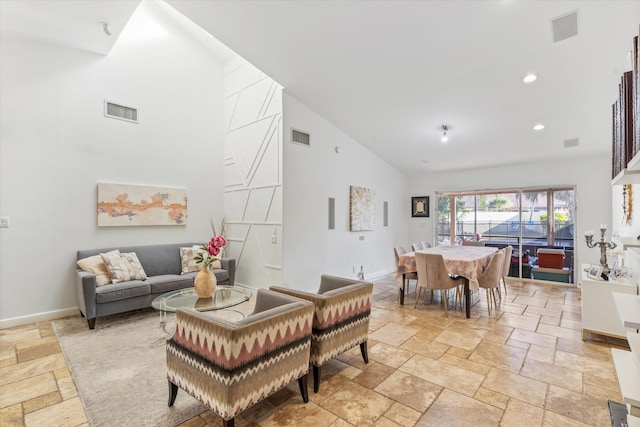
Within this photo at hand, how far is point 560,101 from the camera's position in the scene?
422 cm

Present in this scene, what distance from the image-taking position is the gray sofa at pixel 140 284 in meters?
3.77

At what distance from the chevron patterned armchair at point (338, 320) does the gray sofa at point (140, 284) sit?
2343mm

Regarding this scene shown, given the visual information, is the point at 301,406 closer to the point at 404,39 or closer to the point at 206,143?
the point at 404,39

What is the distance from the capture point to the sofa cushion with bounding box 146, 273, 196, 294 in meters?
4.29

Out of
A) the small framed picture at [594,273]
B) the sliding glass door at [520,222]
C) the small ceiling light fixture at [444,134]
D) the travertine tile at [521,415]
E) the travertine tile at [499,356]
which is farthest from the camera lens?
the sliding glass door at [520,222]

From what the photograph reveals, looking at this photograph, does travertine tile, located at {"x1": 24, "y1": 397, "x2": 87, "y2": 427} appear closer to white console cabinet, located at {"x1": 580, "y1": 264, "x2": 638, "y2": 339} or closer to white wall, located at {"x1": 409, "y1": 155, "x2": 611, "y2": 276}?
white console cabinet, located at {"x1": 580, "y1": 264, "x2": 638, "y2": 339}

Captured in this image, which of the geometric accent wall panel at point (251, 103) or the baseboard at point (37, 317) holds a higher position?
the geometric accent wall panel at point (251, 103)

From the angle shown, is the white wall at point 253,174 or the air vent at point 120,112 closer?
the air vent at point 120,112

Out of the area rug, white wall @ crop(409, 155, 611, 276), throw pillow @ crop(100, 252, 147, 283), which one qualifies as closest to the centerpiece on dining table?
the area rug

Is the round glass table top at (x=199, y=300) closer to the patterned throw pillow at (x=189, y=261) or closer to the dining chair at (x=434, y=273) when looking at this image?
the patterned throw pillow at (x=189, y=261)

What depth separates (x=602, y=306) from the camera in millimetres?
3412

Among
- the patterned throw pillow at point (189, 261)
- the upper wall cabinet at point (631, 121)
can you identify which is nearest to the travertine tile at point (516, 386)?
the upper wall cabinet at point (631, 121)

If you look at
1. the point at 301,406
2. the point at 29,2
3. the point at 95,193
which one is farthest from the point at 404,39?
the point at 95,193

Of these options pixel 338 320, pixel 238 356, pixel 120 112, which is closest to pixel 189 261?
pixel 120 112
